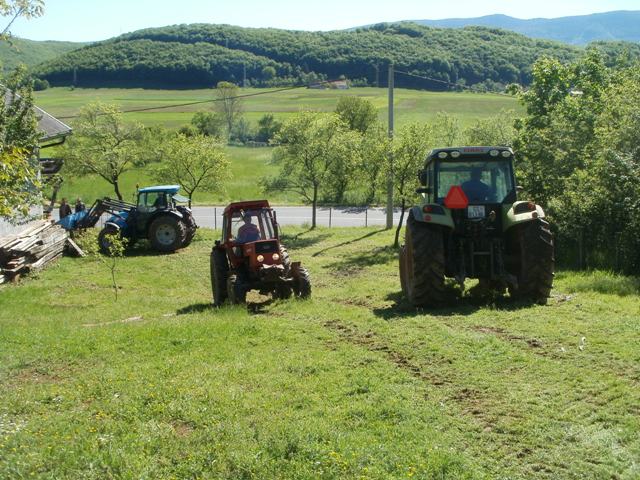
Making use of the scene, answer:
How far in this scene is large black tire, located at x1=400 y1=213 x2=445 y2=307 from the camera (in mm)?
12438

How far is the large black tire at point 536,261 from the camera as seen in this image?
Result: 1248 centimetres

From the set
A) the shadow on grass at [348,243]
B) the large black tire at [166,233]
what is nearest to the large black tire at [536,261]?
the shadow on grass at [348,243]

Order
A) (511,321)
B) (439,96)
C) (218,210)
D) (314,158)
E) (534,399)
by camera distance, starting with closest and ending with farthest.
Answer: (534,399) < (511,321) < (314,158) < (218,210) < (439,96)

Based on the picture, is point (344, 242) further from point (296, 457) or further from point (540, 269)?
point (296, 457)

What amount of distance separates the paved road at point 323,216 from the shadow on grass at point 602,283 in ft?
67.5

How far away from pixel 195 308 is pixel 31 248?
8.26 meters

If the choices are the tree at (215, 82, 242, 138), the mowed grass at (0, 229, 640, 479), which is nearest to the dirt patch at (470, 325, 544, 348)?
the mowed grass at (0, 229, 640, 479)

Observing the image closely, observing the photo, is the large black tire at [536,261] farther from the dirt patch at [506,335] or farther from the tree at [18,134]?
the tree at [18,134]

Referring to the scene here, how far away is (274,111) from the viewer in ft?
318

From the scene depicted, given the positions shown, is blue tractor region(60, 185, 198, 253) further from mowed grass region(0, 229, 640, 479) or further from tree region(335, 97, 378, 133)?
tree region(335, 97, 378, 133)

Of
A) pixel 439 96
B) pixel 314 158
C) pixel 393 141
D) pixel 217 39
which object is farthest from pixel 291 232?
pixel 217 39

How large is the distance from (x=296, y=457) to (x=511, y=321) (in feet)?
18.2

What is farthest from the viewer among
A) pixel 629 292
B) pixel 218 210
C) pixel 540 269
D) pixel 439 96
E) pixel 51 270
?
pixel 439 96

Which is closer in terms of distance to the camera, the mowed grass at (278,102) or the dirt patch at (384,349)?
the dirt patch at (384,349)
